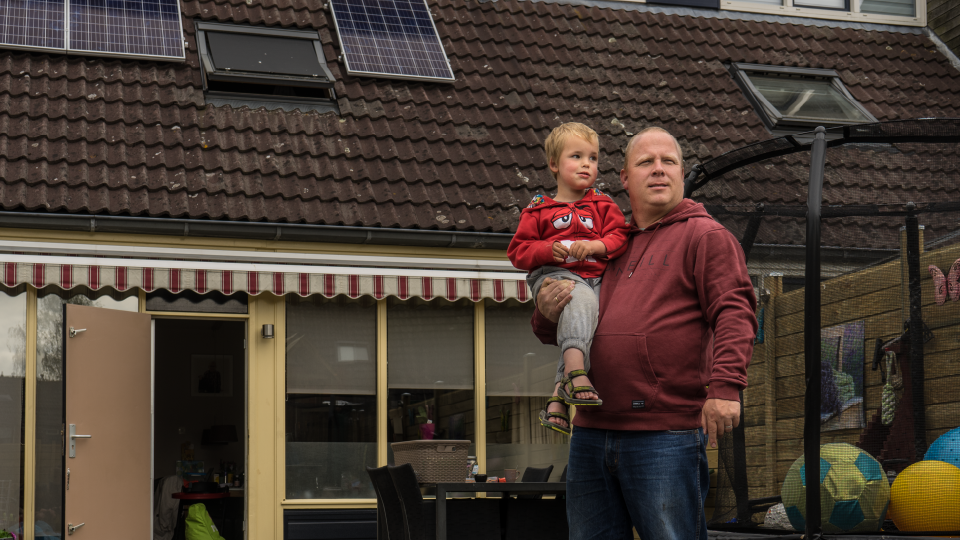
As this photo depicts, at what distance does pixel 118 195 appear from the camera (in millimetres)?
8492

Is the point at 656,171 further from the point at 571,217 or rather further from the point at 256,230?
the point at 256,230

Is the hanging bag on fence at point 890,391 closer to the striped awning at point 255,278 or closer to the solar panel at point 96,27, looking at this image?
the striped awning at point 255,278

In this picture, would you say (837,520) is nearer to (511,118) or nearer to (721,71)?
(511,118)

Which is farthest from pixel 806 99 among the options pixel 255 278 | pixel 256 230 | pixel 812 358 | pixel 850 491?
pixel 850 491

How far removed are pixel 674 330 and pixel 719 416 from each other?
355mm

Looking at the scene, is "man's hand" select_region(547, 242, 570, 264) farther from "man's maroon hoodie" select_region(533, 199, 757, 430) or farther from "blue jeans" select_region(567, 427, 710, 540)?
"blue jeans" select_region(567, 427, 710, 540)

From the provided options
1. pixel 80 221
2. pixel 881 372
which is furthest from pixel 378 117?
pixel 881 372

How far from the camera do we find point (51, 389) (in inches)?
331

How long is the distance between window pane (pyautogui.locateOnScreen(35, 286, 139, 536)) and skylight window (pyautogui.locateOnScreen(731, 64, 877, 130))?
6.53 meters

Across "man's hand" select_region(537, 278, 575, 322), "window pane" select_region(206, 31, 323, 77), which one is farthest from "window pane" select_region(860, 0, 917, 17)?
"man's hand" select_region(537, 278, 575, 322)

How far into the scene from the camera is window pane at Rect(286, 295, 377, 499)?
8.95 m

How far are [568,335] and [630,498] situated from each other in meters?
0.56

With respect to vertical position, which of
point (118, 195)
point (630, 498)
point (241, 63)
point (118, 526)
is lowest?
point (118, 526)

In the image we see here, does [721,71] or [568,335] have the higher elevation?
[721,71]
